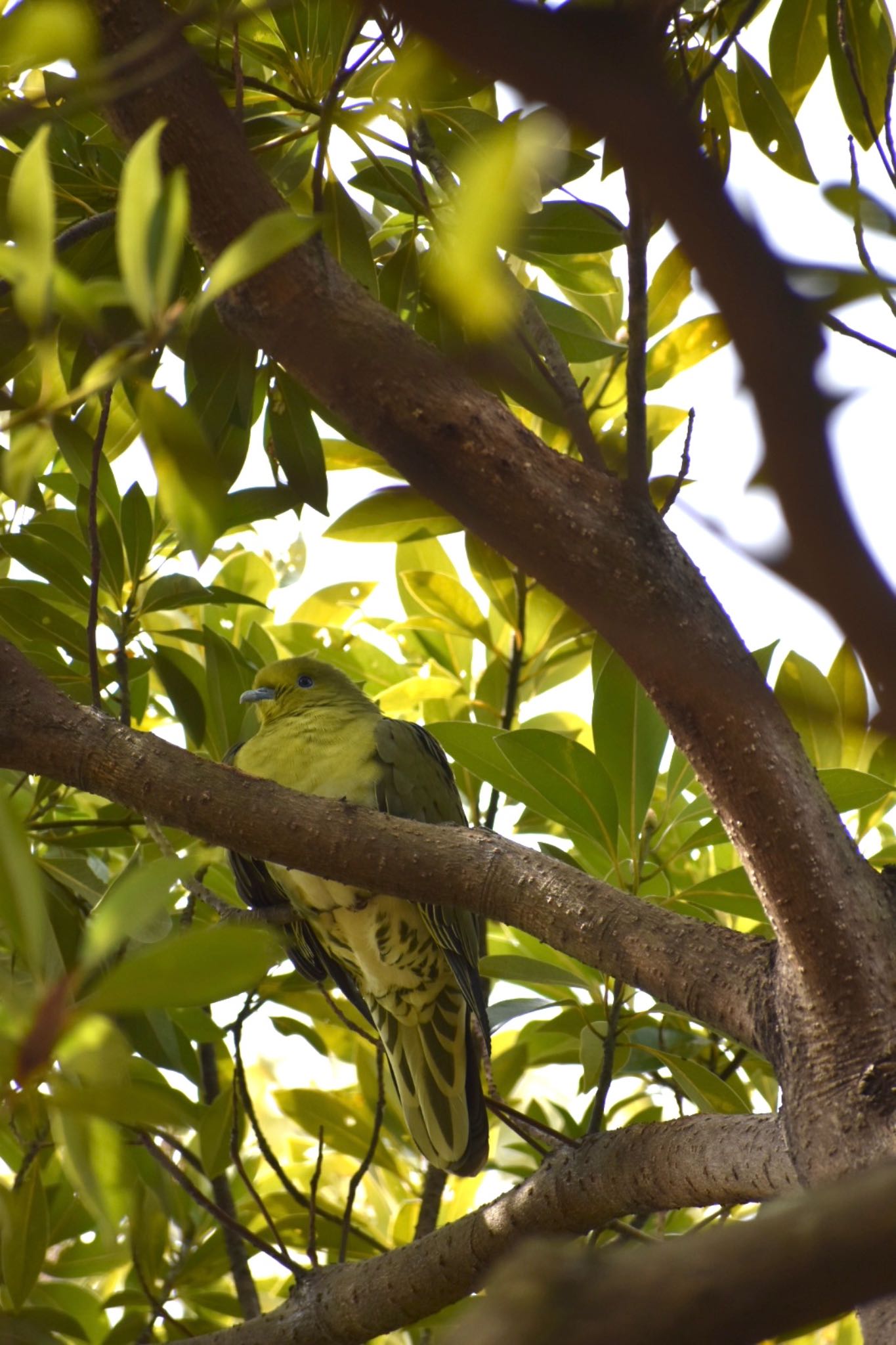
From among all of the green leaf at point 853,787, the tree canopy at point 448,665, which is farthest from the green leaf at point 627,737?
the green leaf at point 853,787

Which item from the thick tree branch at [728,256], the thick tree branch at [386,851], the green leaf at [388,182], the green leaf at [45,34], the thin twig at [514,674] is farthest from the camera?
the thin twig at [514,674]

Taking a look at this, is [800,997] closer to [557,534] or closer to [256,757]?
[557,534]

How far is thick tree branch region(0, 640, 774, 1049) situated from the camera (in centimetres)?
134

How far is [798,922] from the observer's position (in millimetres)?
1200

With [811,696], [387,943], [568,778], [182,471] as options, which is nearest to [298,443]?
[568,778]

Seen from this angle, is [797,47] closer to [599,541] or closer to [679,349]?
[679,349]

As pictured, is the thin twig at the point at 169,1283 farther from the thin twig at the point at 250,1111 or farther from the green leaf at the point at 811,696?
the green leaf at the point at 811,696

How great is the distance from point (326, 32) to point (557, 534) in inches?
41.9

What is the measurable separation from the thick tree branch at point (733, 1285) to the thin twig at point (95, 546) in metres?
1.36

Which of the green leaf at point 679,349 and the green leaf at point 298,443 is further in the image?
the green leaf at point 679,349

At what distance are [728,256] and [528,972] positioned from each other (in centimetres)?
191

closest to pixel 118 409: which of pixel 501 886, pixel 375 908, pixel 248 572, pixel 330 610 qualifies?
pixel 248 572

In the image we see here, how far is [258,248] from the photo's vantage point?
613 mm

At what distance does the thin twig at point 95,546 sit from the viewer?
160 centimetres
